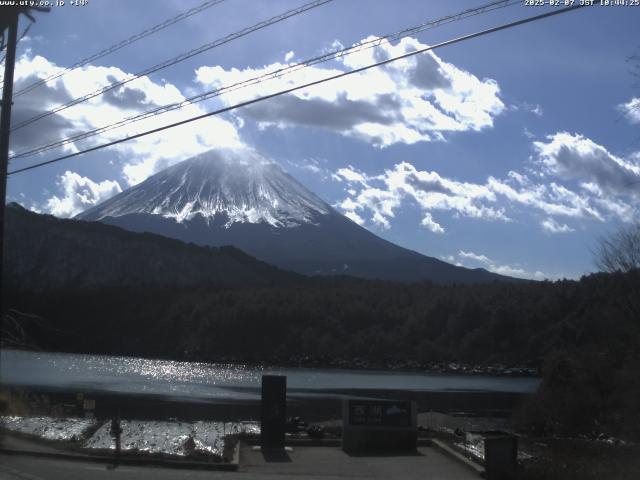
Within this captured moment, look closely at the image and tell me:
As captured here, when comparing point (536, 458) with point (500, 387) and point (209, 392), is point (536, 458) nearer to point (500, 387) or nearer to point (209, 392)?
point (209, 392)

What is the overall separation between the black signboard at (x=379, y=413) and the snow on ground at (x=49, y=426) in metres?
7.17

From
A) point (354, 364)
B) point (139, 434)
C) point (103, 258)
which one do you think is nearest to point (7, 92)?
point (139, 434)

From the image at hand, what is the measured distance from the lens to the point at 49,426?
24188 millimetres

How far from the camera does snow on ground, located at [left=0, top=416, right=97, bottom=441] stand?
2222cm

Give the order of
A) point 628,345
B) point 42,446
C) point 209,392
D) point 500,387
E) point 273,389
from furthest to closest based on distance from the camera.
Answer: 1. point 500,387
2. point 209,392
3. point 628,345
4. point 273,389
5. point 42,446

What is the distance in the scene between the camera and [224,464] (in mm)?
18219

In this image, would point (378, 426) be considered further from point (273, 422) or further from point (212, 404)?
point (212, 404)

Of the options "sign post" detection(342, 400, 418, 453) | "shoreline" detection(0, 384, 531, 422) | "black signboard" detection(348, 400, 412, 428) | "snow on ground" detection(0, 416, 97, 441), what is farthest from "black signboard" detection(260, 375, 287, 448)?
"shoreline" detection(0, 384, 531, 422)

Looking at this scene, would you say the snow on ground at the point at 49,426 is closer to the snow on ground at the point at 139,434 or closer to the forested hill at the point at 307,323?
the snow on ground at the point at 139,434

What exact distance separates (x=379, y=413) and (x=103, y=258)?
14684 centimetres

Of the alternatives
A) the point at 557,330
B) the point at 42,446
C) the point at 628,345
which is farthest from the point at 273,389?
the point at 557,330

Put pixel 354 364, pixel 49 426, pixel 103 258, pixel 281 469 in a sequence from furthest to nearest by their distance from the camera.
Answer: pixel 103 258
pixel 354 364
pixel 49 426
pixel 281 469

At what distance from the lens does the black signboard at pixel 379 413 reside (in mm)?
21781

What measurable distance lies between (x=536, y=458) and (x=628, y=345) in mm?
15375
